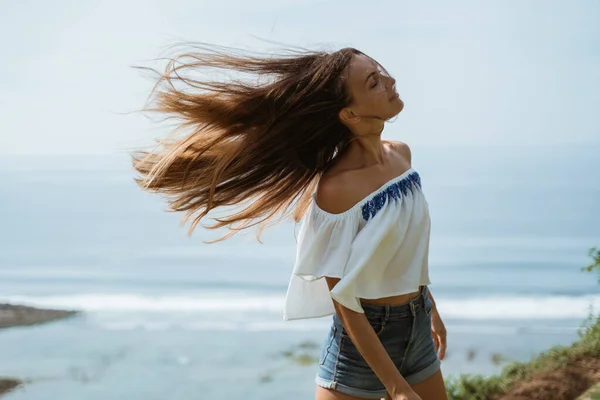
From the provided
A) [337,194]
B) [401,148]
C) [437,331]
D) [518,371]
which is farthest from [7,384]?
[337,194]

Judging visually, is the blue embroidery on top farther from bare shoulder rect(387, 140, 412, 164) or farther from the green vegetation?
the green vegetation

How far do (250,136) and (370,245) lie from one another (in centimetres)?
55

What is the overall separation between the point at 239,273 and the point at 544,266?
418cm

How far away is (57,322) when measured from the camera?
1079 cm

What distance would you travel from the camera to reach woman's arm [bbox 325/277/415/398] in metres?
2.43

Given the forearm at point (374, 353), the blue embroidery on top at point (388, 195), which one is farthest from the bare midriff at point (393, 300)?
the blue embroidery on top at point (388, 195)

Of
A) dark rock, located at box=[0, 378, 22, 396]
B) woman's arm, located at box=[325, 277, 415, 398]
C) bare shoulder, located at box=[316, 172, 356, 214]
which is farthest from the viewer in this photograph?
dark rock, located at box=[0, 378, 22, 396]

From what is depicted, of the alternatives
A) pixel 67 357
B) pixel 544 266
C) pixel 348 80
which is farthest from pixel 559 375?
pixel 544 266

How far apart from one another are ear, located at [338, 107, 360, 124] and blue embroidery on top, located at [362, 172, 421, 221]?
225 mm

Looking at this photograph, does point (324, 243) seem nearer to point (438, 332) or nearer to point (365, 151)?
point (365, 151)

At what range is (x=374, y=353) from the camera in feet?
7.98

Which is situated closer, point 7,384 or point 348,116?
point 348,116

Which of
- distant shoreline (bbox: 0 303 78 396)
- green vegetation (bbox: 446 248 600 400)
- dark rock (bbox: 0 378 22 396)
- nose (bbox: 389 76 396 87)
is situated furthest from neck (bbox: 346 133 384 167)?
distant shoreline (bbox: 0 303 78 396)

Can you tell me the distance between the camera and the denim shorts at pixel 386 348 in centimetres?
258
